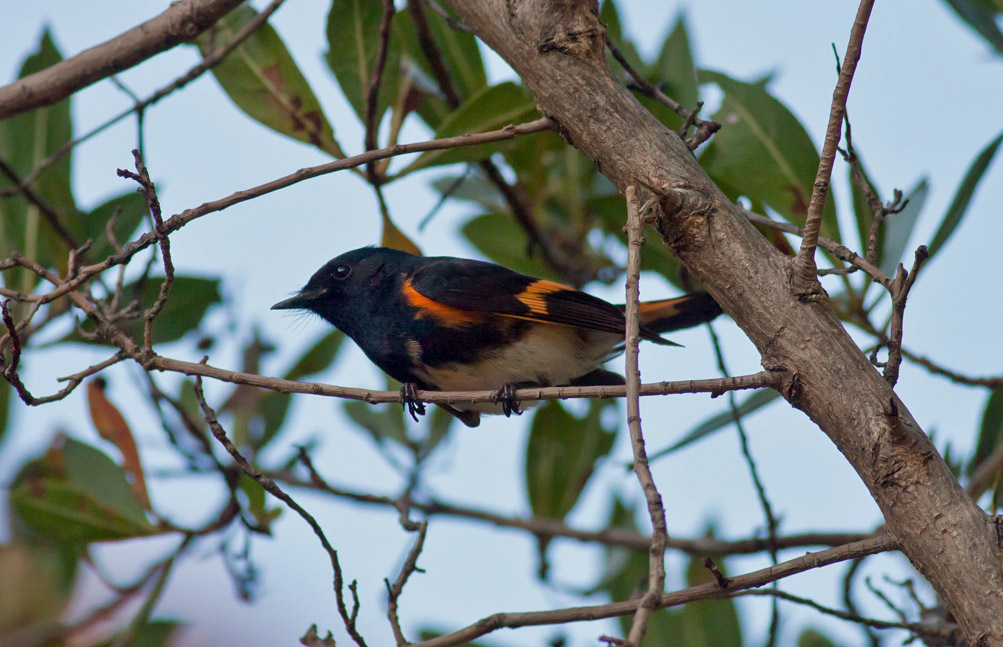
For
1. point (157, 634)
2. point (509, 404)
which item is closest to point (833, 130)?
point (509, 404)

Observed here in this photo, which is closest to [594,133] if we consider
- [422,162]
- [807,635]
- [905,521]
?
[905,521]

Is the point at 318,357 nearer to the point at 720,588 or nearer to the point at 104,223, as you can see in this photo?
the point at 104,223

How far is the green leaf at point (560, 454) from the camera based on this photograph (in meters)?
4.47

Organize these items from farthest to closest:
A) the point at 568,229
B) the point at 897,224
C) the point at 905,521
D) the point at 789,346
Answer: the point at 568,229 → the point at 897,224 → the point at 789,346 → the point at 905,521

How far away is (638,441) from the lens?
61.4 inches

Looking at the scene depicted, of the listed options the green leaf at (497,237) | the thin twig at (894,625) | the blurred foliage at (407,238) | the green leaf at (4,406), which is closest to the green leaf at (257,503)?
the blurred foliage at (407,238)

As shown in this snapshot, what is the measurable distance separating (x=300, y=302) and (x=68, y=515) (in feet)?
4.16

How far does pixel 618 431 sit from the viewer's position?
4574 mm

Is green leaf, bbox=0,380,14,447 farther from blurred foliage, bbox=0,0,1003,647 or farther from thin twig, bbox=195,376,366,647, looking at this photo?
thin twig, bbox=195,376,366,647

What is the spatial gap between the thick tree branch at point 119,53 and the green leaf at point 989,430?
2828 millimetres

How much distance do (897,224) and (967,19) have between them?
719mm

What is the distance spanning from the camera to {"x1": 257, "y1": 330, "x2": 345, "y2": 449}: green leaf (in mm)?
4414

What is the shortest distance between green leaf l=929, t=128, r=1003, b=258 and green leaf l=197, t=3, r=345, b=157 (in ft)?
6.98

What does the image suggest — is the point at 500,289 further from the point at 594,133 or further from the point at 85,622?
the point at 85,622
